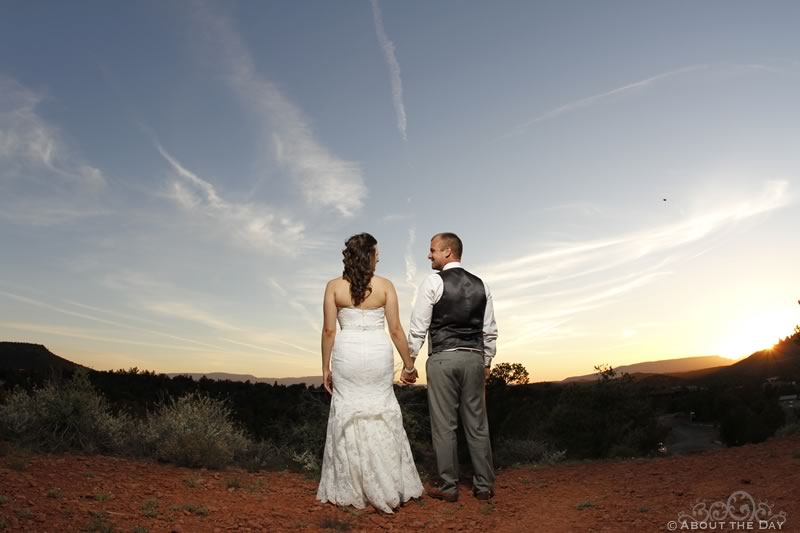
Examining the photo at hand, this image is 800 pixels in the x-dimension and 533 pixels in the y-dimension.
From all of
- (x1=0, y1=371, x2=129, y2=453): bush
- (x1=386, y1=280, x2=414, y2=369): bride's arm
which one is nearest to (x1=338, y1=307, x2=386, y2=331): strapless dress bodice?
(x1=386, y1=280, x2=414, y2=369): bride's arm

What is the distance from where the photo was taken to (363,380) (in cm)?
756

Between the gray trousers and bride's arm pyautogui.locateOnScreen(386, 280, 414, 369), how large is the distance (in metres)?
0.38

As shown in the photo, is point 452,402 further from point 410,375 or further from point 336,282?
point 336,282

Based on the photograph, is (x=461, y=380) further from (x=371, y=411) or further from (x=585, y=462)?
(x=585, y=462)

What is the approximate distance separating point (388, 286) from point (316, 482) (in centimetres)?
323

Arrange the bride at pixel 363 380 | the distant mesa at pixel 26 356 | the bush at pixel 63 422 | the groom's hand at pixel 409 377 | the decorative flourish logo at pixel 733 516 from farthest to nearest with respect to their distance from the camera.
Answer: the distant mesa at pixel 26 356 < the bush at pixel 63 422 < the groom's hand at pixel 409 377 < the bride at pixel 363 380 < the decorative flourish logo at pixel 733 516

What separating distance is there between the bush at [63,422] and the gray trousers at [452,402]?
5.85 meters

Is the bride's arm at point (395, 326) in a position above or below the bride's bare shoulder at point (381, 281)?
below

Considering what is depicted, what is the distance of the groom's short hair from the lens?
7.90 m

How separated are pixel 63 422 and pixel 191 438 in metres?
2.70

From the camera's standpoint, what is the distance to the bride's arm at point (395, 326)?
750 centimetres

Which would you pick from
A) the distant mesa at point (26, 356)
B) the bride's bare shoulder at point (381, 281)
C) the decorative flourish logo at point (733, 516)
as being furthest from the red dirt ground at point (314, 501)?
the distant mesa at point (26, 356)

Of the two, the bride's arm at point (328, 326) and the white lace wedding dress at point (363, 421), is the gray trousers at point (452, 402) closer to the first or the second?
the white lace wedding dress at point (363, 421)

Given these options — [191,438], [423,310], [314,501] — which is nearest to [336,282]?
[423,310]
